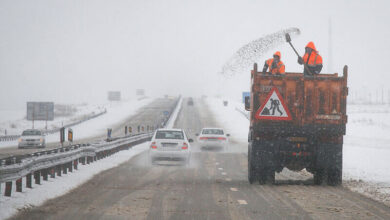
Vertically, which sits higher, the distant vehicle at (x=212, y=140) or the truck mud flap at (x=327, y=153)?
the truck mud flap at (x=327, y=153)

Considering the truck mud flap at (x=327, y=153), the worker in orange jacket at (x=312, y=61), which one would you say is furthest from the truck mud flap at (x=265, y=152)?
the worker in orange jacket at (x=312, y=61)

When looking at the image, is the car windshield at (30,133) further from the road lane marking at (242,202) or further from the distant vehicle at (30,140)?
the road lane marking at (242,202)

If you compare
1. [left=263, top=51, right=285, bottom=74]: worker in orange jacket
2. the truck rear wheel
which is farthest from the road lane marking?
[left=263, top=51, right=285, bottom=74]: worker in orange jacket

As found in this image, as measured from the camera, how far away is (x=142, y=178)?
14.8m

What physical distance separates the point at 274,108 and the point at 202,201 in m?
3.49

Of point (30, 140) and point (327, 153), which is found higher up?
point (327, 153)

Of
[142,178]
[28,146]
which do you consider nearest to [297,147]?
[142,178]

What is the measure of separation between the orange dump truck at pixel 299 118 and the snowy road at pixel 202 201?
2.81 ft

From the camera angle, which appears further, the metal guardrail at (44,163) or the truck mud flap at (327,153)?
the truck mud flap at (327,153)

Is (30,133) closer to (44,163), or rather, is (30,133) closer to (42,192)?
(44,163)

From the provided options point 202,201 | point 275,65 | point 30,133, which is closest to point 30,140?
point 30,133

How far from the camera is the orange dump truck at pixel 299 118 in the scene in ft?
41.0

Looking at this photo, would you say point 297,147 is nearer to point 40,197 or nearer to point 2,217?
point 40,197

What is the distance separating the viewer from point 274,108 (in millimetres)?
12430
